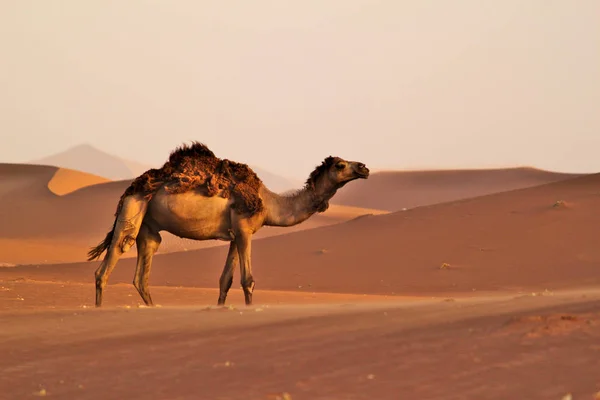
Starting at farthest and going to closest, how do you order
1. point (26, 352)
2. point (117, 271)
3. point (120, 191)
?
point (120, 191), point (117, 271), point (26, 352)

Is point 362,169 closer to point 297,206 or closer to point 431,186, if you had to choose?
point 297,206

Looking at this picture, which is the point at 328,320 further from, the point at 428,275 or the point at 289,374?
the point at 428,275

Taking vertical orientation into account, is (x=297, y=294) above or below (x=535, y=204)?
below

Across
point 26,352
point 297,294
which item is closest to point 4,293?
point 297,294

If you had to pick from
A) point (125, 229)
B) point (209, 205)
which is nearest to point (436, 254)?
point (209, 205)

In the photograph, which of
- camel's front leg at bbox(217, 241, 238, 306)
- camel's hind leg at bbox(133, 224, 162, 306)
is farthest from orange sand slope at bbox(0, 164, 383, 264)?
camel's front leg at bbox(217, 241, 238, 306)

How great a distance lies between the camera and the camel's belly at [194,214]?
48.5 feet

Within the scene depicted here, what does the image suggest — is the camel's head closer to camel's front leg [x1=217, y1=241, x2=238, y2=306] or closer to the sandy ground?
camel's front leg [x1=217, y1=241, x2=238, y2=306]

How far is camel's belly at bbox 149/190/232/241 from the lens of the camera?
14781 millimetres

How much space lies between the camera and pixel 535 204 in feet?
106

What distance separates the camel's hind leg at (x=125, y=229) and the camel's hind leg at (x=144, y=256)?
0.90 ft

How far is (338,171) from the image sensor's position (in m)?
15.1

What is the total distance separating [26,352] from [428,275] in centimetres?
1788

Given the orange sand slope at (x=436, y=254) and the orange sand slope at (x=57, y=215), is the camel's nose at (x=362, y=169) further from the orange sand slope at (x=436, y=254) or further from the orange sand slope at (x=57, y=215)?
the orange sand slope at (x=57, y=215)
